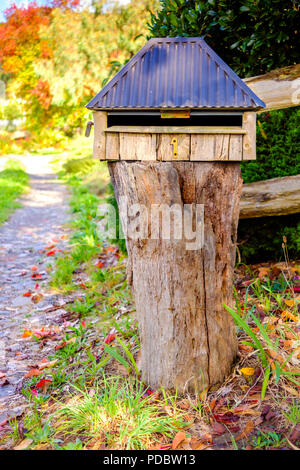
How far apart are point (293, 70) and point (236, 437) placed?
2.34m

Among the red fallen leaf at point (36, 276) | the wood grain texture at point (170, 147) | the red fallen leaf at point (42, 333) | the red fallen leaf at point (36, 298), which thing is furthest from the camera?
the red fallen leaf at point (36, 276)

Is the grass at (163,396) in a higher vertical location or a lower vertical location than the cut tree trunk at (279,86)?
lower

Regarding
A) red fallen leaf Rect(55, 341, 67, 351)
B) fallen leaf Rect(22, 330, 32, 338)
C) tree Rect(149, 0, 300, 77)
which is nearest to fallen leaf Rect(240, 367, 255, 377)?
red fallen leaf Rect(55, 341, 67, 351)

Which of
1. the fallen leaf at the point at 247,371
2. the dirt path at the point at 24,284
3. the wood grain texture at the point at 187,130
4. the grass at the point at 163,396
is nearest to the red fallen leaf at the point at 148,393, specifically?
the grass at the point at 163,396

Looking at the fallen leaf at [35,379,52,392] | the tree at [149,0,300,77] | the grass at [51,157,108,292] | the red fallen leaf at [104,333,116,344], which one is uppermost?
Answer: the tree at [149,0,300,77]

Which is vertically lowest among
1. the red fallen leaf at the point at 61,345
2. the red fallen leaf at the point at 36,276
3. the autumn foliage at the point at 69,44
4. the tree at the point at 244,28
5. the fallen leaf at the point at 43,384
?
the fallen leaf at the point at 43,384

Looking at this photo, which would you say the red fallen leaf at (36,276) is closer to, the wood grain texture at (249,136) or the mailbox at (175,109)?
the mailbox at (175,109)

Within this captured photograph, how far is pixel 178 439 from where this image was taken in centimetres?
188

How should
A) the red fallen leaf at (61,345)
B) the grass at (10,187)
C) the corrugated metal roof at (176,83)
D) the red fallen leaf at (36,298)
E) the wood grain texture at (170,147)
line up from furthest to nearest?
1. the grass at (10,187)
2. the red fallen leaf at (36,298)
3. the red fallen leaf at (61,345)
4. the wood grain texture at (170,147)
5. the corrugated metal roof at (176,83)

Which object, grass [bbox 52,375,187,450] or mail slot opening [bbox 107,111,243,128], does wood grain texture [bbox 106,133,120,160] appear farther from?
grass [bbox 52,375,187,450]

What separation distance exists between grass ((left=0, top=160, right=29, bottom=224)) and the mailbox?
18.7 feet

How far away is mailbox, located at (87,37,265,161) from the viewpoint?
1812 mm

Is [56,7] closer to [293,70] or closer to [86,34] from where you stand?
[86,34]

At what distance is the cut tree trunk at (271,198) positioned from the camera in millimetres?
3156
